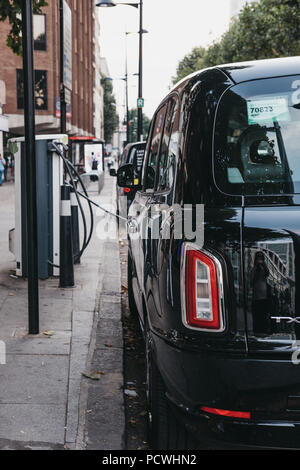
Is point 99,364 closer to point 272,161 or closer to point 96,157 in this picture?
point 272,161

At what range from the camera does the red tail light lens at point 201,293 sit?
2.71 m

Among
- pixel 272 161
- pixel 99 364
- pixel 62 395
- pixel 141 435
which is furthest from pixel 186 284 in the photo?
pixel 99 364

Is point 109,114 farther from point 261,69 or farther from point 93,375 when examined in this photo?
point 261,69

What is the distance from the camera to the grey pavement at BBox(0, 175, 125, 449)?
3633 mm

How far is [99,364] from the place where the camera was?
4.89 metres

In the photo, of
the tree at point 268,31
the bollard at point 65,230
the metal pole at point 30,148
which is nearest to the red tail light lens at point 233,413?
the metal pole at point 30,148

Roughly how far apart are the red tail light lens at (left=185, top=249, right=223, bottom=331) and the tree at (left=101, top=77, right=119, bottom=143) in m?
126

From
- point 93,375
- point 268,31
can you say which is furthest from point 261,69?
point 268,31

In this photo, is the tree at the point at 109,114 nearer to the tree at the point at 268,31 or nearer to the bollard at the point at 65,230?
the tree at the point at 268,31

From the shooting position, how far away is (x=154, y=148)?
172 inches

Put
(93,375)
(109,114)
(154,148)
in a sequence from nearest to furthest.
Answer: (154,148), (93,375), (109,114)

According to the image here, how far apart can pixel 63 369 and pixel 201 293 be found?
222 centimetres

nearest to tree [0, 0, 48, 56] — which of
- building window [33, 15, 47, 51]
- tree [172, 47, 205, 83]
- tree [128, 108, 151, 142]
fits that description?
building window [33, 15, 47, 51]

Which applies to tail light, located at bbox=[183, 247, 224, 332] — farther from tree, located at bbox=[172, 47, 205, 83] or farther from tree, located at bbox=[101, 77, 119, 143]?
tree, located at bbox=[101, 77, 119, 143]
